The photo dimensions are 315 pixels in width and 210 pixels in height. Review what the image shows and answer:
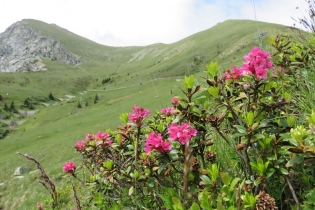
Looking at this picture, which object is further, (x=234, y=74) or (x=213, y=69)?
(x=234, y=74)

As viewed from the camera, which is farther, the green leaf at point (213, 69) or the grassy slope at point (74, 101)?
the grassy slope at point (74, 101)

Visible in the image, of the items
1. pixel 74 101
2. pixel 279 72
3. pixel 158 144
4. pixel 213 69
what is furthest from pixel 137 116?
pixel 74 101

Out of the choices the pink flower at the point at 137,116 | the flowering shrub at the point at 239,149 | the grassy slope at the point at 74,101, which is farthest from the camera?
the grassy slope at the point at 74,101

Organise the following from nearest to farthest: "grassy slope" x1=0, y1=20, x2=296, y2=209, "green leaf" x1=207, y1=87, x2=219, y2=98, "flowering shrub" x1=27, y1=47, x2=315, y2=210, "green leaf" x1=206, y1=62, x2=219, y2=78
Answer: "flowering shrub" x1=27, y1=47, x2=315, y2=210
"green leaf" x1=207, y1=87, x2=219, y2=98
"green leaf" x1=206, y1=62, x2=219, y2=78
"grassy slope" x1=0, y1=20, x2=296, y2=209

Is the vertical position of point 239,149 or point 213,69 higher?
point 213,69

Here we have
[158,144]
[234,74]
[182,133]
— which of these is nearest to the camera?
[182,133]

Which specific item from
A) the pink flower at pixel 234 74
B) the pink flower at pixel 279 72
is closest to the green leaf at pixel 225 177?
the pink flower at pixel 234 74

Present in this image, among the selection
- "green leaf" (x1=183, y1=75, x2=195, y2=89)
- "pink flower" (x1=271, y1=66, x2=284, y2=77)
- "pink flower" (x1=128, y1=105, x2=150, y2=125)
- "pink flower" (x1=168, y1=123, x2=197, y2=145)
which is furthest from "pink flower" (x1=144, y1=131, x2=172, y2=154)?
"pink flower" (x1=271, y1=66, x2=284, y2=77)

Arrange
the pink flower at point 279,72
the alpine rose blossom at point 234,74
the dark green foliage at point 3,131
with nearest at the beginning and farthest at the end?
the alpine rose blossom at point 234,74 → the pink flower at point 279,72 → the dark green foliage at point 3,131

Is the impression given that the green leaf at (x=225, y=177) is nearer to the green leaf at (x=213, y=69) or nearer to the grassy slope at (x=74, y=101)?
the green leaf at (x=213, y=69)

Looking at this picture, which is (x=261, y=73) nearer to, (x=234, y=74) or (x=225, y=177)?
(x=234, y=74)

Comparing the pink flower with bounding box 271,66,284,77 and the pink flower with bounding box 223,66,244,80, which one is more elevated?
the pink flower with bounding box 223,66,244,80

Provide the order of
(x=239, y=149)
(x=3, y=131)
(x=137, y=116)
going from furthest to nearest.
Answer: (x=3, y=131) → (x=137, y=116) → (x=239, y=149)

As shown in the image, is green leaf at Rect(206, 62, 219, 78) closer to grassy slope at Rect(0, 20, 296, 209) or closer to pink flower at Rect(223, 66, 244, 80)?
pink flower at Rect(223, 66, 244, 80)
